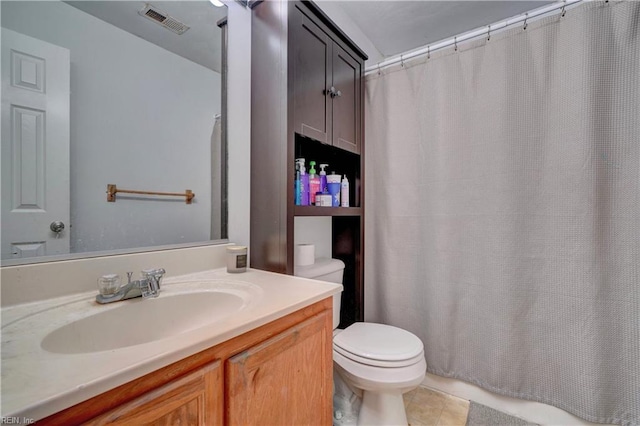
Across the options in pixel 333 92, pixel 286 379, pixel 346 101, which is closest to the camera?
pixel 286 379

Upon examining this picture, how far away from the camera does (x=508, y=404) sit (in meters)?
1.32

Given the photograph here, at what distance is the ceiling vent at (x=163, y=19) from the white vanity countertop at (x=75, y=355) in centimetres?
97

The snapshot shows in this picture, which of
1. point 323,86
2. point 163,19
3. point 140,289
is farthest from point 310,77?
point 140,289

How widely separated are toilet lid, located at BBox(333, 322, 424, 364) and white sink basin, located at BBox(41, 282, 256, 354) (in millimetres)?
599

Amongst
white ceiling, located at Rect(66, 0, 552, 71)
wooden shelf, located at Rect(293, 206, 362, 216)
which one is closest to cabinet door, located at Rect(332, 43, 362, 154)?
wooden shelf, located at Rect(293, 206, 362, 216)

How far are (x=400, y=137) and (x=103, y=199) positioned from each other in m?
1.42

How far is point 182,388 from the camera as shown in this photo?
488mm

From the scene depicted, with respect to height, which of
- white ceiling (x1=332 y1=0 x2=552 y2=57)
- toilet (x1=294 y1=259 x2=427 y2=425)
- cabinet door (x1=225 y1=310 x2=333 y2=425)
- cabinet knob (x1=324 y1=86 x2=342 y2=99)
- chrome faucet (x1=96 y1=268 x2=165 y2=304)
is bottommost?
toilet (x1=294 y1=259 x2=427 y2=425)

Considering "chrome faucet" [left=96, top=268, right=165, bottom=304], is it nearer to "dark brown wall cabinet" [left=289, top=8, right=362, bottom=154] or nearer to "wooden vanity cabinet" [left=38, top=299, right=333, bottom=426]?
"wooden vanity cabinet" [left=38, top=299, right=333, bottom=426]

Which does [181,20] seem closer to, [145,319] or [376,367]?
[145,319]

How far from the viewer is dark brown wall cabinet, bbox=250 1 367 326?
1.08 meters

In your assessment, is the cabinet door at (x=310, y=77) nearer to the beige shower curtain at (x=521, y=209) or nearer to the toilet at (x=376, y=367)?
the beige shower curtain at (x=521, y=209)

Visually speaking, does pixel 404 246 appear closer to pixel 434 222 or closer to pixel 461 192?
pixel 434 222

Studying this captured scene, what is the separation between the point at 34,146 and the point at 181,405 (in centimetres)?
78
